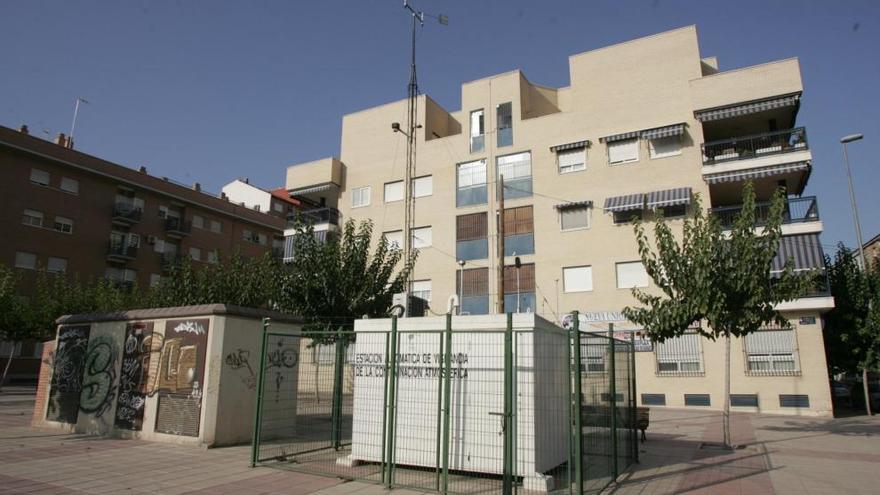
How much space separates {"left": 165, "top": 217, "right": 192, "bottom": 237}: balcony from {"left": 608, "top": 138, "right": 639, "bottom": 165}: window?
33595mm

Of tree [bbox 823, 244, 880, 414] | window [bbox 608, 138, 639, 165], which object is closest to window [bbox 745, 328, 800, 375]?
tree [bbox 823, 244, 880, 414]

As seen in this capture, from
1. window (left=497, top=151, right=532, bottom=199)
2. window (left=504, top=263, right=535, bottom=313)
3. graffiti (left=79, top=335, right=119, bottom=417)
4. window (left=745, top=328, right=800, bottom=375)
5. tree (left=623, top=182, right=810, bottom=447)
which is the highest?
window (left=497, top=151, right=532, bottom=199)

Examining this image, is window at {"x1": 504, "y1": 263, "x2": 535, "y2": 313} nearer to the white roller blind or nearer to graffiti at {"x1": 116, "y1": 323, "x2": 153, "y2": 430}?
the white roller blind

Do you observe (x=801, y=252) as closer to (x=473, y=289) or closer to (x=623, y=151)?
(x=623, y=151)

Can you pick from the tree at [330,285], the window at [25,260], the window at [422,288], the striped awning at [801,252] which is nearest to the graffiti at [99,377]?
the tree at [330,285]

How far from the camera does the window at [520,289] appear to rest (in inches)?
1041

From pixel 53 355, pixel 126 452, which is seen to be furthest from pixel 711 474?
pixel 53 355

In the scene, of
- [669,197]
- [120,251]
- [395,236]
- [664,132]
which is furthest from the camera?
[120,251]

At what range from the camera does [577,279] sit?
25500 millimetres

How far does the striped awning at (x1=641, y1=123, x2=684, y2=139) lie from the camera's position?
77.7 ft

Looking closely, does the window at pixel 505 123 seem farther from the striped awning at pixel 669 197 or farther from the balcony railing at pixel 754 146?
the balcony railing at pixel 754 146

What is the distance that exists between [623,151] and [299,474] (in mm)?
21702

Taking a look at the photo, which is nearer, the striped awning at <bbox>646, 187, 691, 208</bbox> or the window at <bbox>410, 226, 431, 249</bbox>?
the striped awning at <bbox>646, 187, 691, 208</bbox>

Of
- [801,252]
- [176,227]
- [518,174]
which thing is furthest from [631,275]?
[176,227]
